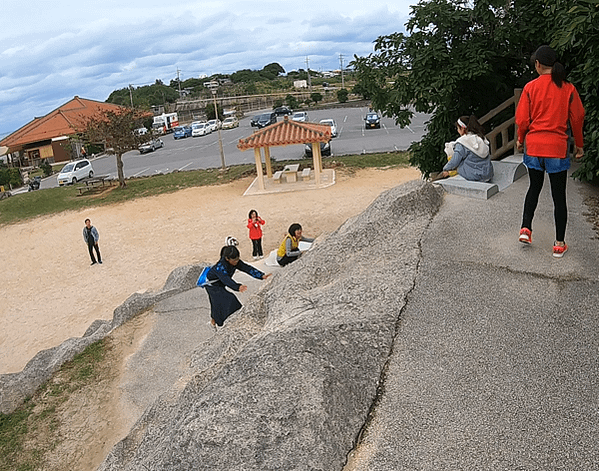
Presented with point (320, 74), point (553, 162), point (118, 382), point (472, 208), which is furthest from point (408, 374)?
point (320, 74)

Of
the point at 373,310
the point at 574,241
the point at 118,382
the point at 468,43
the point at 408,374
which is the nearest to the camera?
the point at 408,374

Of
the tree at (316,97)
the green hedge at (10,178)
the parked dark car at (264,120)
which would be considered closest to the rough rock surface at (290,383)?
the green hedge at (10,178)

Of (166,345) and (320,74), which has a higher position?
(320,74)

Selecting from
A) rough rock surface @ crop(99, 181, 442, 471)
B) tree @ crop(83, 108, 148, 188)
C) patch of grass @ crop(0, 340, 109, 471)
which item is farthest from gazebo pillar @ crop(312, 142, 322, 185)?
rough rock surface @ crop(99, 181, 442, 471)

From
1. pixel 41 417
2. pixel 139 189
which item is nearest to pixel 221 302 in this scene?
pixel 41 417

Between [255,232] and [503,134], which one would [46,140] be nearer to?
[255,232]

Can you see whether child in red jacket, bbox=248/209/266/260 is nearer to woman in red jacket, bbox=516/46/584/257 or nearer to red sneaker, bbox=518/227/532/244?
red sneaker, bbox=518/227/532/244

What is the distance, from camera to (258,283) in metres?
9.84

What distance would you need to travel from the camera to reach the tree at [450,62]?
8969 millimetres

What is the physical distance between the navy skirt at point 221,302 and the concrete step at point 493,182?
10.5ft

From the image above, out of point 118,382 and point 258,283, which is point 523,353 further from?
point 258,283

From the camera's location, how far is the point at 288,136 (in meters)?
21.1

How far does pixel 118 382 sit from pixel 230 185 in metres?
16.6

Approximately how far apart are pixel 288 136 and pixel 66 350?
14.2 meters
